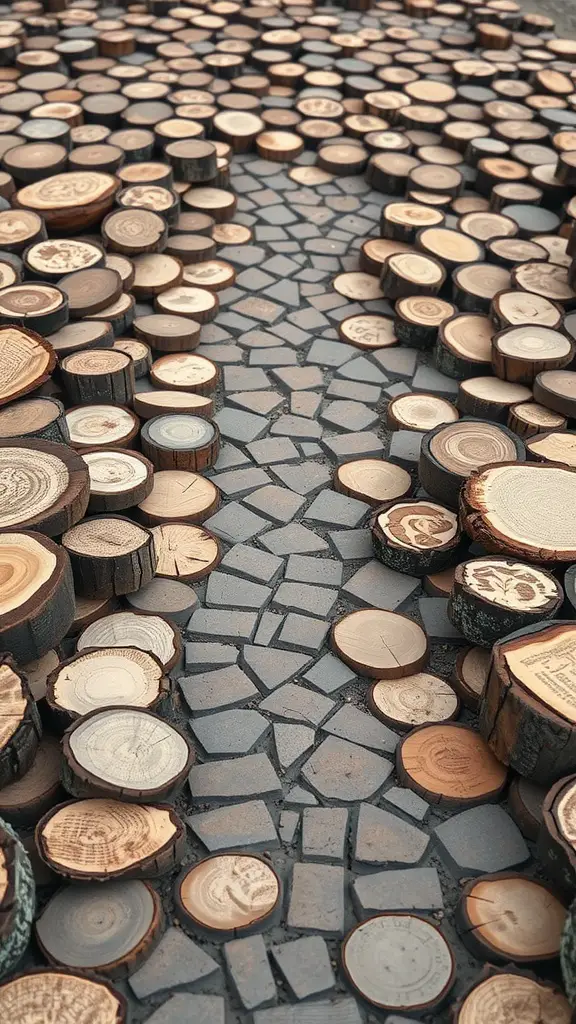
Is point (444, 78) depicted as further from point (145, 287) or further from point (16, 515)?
point (16, 515)

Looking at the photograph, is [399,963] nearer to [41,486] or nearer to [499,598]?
[499,598]

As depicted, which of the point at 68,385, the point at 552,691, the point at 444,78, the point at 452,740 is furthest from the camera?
the point at 444,78

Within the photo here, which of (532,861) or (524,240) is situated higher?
(524,240)

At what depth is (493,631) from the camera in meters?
3.29

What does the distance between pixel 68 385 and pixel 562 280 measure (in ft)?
10.4

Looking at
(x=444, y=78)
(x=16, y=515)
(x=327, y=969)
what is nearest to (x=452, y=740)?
(x=327, y=969)

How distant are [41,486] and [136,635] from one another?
72cm

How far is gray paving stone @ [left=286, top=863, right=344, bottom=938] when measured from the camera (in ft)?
8.87

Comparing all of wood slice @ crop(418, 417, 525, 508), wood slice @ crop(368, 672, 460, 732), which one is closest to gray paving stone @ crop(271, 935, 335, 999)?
wood slice @ crop(368, 672, 460, 732)

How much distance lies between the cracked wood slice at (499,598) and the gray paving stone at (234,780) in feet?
3.13

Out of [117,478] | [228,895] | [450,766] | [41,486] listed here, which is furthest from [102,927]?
[117,478]

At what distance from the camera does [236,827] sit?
2.96 m

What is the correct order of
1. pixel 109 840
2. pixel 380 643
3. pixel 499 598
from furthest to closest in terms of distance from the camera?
pixel 380 643 → pixel 499 598 → pixel 109 840

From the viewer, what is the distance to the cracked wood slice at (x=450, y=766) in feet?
9.96
